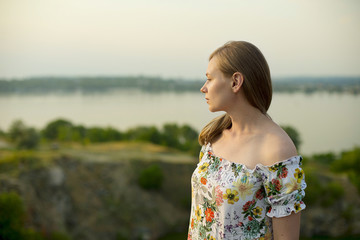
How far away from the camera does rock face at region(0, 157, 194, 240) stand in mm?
11273

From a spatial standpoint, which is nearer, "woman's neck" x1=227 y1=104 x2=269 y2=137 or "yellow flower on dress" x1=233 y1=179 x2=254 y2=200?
"yellow flower on dress" x1=233 y1=179 x2=254 y2=200

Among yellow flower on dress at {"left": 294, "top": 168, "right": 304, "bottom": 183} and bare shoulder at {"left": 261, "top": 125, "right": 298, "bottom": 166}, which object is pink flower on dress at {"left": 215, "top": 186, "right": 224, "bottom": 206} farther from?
yellow flower on dress at {"left": 294, "top": 168, "right": 304, "bottom": 183}

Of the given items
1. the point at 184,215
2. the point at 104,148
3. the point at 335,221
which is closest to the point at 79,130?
the point at 104,148

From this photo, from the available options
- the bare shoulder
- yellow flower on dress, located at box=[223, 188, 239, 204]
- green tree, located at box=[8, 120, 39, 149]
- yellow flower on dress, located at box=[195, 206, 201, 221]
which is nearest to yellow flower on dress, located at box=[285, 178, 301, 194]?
the bare shoulder

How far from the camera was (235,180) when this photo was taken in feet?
5.40

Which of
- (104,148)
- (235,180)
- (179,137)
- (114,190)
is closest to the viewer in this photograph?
(235,180)

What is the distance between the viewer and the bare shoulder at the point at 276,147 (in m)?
1.57

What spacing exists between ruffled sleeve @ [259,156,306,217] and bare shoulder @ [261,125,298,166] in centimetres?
3

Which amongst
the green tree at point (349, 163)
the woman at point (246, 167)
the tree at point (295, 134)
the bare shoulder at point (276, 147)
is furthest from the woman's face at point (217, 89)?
the green tree at point (349, 163)

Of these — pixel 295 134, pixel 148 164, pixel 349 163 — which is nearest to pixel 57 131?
pixel 148 164

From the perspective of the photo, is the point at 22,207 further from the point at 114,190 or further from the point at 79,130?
the point at 79,130

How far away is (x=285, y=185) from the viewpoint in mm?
1535

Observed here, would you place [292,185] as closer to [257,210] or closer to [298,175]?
[298,175]

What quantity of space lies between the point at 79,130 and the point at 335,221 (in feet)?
38.9
